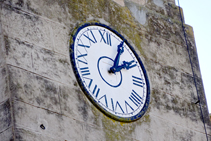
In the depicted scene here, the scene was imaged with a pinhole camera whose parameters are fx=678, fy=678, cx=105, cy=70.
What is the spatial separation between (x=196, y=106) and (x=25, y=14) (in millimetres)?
3063

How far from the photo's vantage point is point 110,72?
9398 millimetres

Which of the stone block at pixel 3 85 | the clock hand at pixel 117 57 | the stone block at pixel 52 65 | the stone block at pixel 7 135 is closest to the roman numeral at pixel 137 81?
the clock hand at pixel 117 57

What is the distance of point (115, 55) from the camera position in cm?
966

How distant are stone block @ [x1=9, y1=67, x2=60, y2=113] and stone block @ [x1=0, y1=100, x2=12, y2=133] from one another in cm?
14

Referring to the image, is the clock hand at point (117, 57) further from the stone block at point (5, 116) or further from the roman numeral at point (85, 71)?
the stone block at point (5, 116)

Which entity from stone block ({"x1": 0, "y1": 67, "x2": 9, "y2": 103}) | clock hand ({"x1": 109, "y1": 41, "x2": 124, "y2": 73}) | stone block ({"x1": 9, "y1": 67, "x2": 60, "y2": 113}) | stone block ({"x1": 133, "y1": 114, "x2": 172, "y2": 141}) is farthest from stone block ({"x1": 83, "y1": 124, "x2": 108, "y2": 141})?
stone block ({"x1": 0, "y1": 67, "x2": 9, "y2": 103})

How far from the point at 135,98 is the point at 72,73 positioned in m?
1.05

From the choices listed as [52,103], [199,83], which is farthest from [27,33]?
[199,83]

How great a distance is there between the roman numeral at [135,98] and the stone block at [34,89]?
50.3 inches

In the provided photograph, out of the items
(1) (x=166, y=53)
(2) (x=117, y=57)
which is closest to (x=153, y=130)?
(2) (x=117, y=57)

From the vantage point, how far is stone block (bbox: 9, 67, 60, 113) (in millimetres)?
8125

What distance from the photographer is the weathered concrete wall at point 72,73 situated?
26.7 ft

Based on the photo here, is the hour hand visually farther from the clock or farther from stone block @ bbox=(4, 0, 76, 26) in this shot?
stone block @ bbox=(4, 0, 76, 26)

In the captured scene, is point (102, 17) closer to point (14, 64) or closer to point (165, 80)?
point (165, 80)
